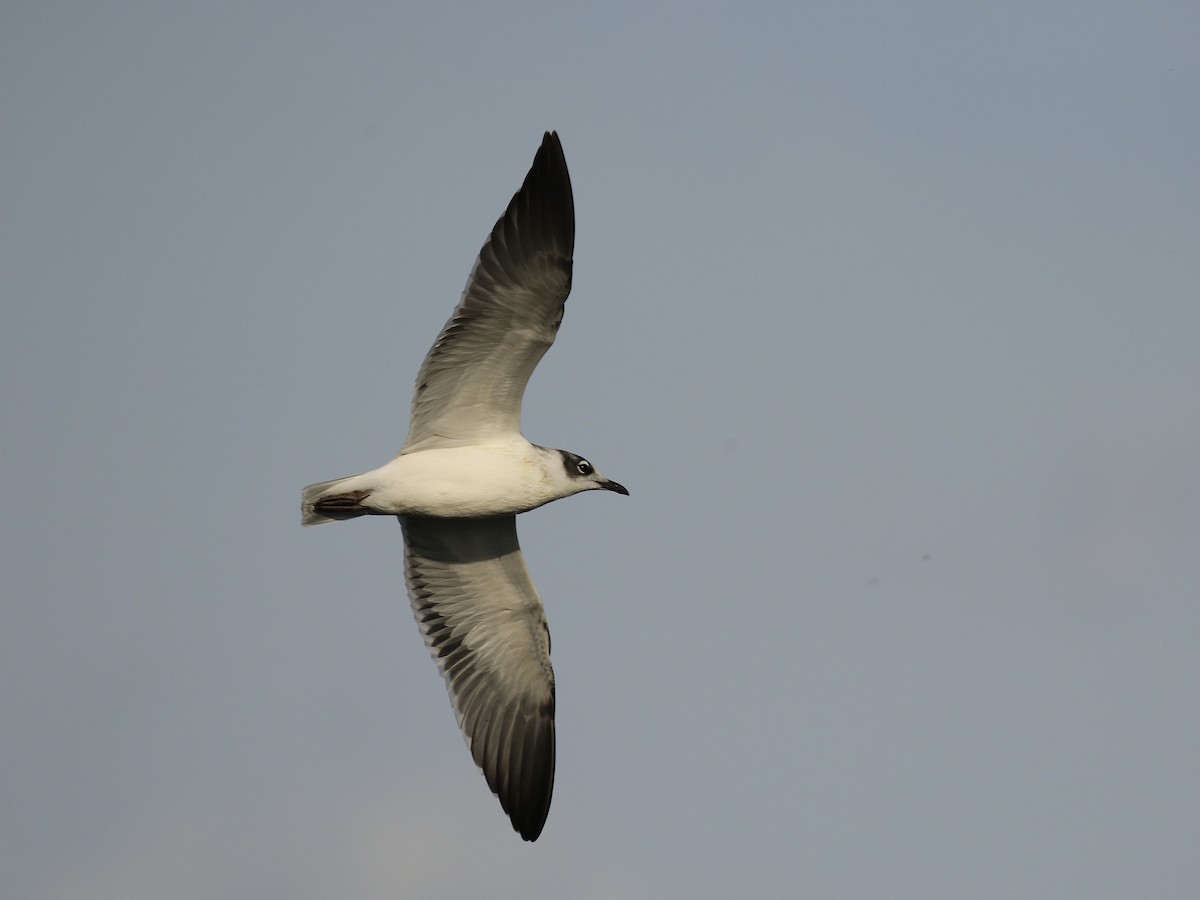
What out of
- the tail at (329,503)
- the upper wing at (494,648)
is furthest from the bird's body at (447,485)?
the upper wing at (494,648)

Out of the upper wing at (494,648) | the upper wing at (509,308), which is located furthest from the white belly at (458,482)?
the upper wing at (494,648)

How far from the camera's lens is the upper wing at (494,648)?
62.2 ft

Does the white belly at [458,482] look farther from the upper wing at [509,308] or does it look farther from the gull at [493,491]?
the upper wing at [509,308]

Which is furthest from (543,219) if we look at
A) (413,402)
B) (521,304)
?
(413,402)

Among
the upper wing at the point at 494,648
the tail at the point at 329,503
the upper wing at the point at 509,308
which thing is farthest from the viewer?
the upper wing at the point at 494,648

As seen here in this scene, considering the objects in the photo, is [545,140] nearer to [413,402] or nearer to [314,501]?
[413,402]

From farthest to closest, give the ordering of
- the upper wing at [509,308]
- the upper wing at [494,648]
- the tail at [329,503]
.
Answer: the upper wing at [494,648]
the tail at [329,503]
the upper wing at [509,308]

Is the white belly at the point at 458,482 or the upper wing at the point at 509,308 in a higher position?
the upper wing at the point at 509,308

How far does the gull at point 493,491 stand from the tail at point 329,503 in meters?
0.02

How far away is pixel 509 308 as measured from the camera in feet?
54.5

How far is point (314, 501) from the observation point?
1727 cm

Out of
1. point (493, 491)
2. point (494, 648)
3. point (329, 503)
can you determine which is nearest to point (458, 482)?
point (493, 491)

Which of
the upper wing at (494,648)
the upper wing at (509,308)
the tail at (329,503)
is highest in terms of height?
the upper wing at (509,308)

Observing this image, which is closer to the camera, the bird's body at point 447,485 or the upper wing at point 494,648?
the bird's body at point 447,485
